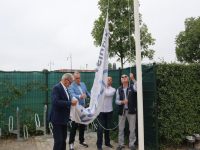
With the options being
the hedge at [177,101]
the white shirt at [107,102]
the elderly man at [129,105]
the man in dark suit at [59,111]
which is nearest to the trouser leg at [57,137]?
the man in dark suit at [59,111]

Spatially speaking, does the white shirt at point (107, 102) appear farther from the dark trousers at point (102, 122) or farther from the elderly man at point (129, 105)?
the elderly man at point (129, 105)

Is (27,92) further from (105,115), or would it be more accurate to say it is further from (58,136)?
(58,136)

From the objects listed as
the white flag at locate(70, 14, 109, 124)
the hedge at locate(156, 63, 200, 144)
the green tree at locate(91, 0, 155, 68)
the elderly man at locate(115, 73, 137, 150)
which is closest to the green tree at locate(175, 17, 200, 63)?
the green tree at locate(91, 0, 155, 68)

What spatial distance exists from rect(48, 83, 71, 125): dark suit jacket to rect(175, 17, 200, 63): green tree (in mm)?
25356

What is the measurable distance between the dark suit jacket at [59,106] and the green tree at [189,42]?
2536 cm

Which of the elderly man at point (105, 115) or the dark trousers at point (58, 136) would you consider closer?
the dark trousers at point (58, 136)

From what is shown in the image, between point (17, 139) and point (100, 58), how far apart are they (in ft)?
12.8

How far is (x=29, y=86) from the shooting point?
6.72m

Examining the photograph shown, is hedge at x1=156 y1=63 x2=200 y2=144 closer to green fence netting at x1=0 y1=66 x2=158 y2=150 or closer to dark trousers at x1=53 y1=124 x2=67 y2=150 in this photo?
green fence netting at x1=0 y1=66 x2=158 y2=150

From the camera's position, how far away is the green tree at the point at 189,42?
84.1 feet

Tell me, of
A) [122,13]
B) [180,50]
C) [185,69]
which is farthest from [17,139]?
[180,50]

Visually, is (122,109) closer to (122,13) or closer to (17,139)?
(17,139)

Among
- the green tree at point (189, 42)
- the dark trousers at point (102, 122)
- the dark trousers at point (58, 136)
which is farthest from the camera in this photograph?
the green tree at point (189, 42)

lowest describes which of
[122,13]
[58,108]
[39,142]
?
[39,142]
